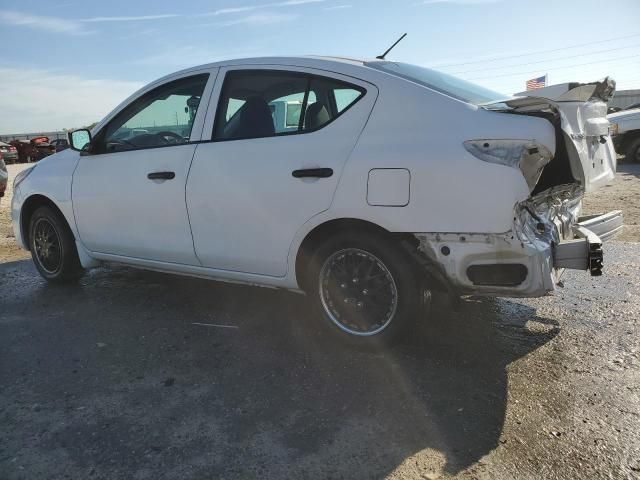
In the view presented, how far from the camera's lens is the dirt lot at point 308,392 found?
7.86 feet

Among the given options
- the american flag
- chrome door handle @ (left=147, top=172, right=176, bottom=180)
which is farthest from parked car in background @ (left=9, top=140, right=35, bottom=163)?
chrome door handle @ (left=147, top=172, right=176, bottom=180)

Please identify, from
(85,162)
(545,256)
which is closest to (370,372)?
(545,256)

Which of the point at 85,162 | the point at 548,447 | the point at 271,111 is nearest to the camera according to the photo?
the point at 548,447

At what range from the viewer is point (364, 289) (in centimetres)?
338

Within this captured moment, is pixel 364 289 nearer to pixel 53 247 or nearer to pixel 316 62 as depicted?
pixel 316 62

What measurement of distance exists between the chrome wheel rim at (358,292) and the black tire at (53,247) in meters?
2.75

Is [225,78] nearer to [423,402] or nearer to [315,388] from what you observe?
[315,388]

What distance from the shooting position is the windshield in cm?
325

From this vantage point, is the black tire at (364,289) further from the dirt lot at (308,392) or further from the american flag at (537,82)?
the american flag at (537,82)

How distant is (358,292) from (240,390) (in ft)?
3.03

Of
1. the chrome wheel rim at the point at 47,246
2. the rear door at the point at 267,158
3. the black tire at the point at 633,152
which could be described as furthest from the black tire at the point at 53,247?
the black tire at the point at 633,152

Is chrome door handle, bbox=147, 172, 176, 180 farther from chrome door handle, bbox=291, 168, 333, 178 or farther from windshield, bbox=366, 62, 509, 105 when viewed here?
windshield, bbox=366, 62, 509, 105

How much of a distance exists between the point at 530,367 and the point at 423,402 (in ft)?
2.62

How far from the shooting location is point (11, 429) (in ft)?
8.95
